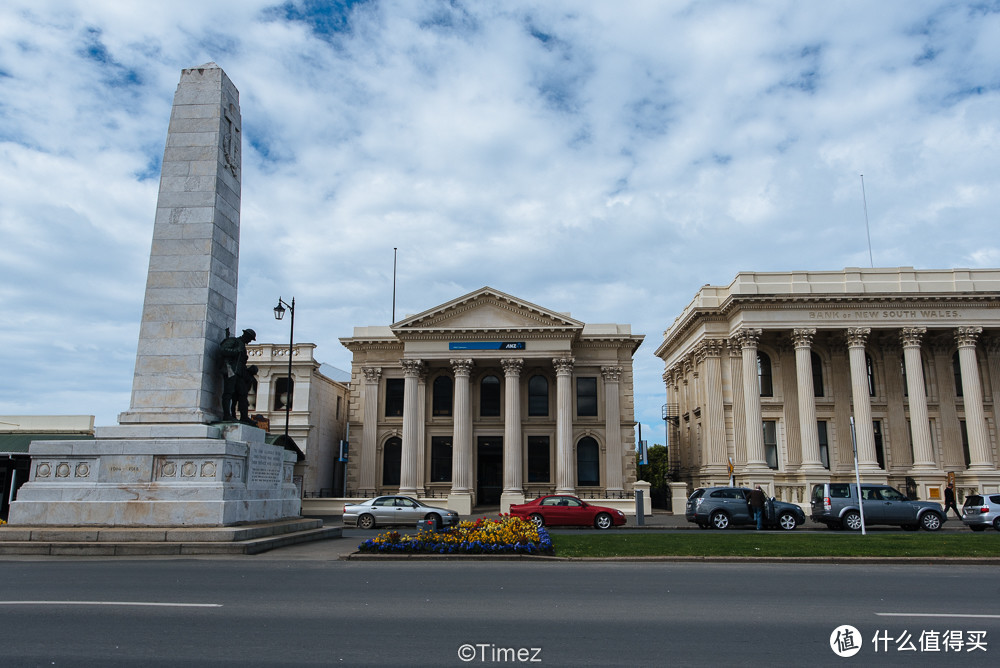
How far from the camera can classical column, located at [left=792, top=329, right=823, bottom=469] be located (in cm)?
3938

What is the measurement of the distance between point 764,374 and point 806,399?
165 inches

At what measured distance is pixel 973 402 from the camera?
39.8 meters

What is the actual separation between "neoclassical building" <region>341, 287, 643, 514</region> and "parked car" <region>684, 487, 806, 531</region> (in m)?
15.1

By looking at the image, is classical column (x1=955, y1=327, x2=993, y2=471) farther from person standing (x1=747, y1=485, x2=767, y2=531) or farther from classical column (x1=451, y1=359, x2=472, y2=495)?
Result: classical column (x1=451, y1=359, x2=472, y2=495)

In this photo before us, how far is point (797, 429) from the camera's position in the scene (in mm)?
42156

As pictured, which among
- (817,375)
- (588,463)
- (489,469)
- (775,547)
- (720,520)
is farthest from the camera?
(489,469)

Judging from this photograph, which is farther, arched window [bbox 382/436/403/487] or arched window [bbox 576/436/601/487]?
arched window [bbox 382/436/403/487]

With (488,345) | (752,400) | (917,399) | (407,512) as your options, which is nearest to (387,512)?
(407,512)

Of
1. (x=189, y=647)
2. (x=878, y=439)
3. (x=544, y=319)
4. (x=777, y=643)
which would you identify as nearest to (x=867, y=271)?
(x=878, y=439)

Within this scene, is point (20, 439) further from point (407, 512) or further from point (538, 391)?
point (538, 391)

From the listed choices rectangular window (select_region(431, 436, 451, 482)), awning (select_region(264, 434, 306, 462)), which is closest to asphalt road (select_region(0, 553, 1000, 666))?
awning (select_region(264, 434, 306, 462))

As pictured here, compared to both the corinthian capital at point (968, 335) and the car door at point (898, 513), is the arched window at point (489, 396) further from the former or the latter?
the corinthian capital at point (968, 335)

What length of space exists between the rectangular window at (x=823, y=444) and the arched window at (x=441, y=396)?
23.0 metres

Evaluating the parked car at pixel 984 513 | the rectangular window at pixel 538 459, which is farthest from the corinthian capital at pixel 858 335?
the rectangular window at pixel 538 459
